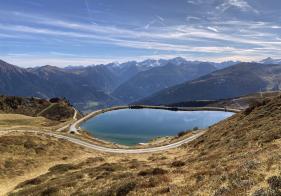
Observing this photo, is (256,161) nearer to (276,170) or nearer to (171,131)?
(276,170)

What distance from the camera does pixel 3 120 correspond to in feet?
453

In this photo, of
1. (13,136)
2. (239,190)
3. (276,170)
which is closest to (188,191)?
(239,190)

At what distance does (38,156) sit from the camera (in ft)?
201

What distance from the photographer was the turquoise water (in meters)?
127

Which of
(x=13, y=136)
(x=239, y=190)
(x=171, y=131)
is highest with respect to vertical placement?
(x=239, y=190)

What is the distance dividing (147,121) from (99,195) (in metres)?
141

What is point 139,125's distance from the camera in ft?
496

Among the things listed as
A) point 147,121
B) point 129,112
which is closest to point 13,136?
point 147,121

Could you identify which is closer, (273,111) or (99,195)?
(99,195)

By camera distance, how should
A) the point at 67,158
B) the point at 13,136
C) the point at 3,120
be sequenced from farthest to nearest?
the point at 3,120
the point at 13,136
the point at 67,158

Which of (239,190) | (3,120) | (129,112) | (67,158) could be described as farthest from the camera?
(129,112)

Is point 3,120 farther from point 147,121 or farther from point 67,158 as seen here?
point 67,158

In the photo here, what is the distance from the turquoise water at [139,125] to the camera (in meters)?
127

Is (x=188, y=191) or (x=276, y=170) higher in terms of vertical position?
(x=276, y=170)
